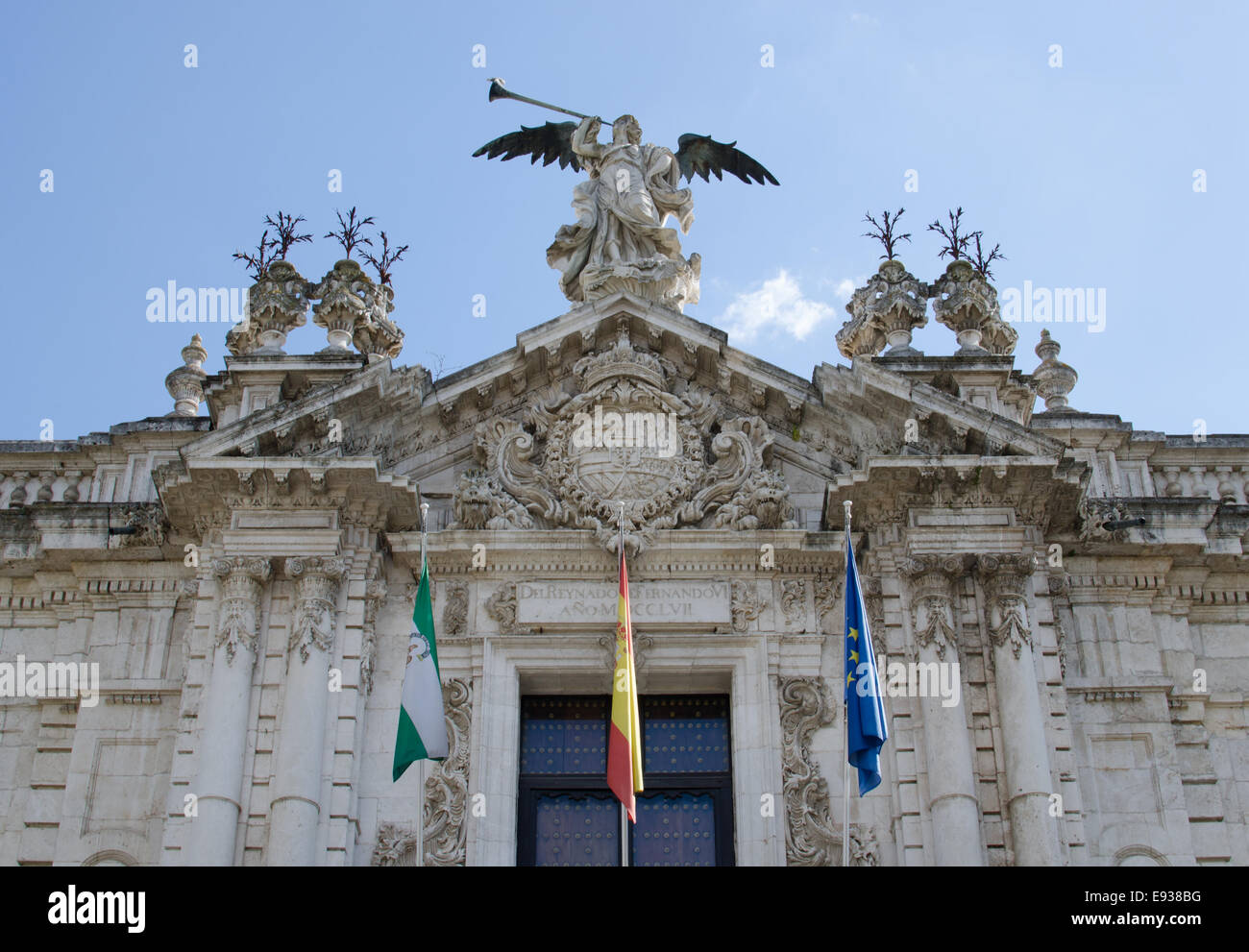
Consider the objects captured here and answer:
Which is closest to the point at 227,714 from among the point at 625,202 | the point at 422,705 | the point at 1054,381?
the point at 422,705

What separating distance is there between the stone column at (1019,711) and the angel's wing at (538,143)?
7.94 metres

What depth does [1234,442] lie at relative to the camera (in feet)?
59.6

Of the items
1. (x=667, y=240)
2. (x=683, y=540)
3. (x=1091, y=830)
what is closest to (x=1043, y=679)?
(x=1091, y=830)

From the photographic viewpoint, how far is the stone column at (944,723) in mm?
14406

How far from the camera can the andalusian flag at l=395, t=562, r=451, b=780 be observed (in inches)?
559

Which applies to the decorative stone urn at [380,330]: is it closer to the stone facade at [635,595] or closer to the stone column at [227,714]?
the stone facade at [635,595]

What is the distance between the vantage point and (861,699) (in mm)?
14391

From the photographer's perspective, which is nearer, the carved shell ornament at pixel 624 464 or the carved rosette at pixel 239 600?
the carved rosette at pixel 239 600

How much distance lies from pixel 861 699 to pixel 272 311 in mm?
7469

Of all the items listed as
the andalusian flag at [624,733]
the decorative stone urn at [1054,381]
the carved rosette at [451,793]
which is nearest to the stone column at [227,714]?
the carved rosette at [451,793]

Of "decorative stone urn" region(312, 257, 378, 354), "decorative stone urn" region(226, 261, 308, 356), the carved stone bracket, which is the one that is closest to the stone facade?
the carved stone bracket

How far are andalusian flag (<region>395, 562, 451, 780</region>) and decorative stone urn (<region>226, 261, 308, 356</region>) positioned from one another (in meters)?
4.25

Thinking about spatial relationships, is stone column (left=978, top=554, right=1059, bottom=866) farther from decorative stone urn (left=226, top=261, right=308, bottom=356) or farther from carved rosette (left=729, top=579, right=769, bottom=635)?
decorative stone urn (left=226, top=261, right=308, bottom=356)
